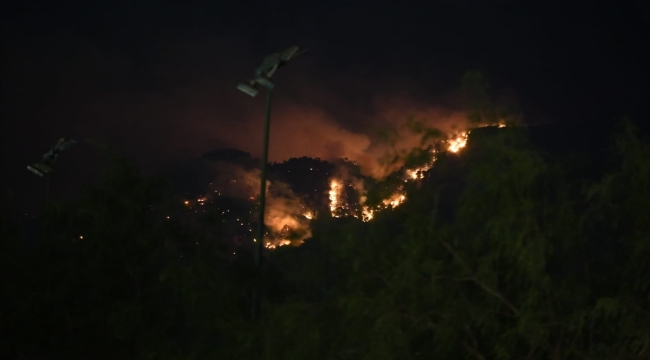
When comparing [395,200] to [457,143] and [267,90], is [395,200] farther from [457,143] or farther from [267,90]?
[267,90]

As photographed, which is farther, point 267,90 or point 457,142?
point 267,90

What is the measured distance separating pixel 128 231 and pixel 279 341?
407cm

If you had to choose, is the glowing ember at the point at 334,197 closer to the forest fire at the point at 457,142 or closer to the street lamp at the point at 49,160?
the forest fire at the point at 457,142

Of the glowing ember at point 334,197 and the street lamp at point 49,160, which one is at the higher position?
the street lamp at point 49,160

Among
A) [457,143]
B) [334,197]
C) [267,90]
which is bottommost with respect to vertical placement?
[334,197]

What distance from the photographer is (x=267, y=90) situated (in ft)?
36.3

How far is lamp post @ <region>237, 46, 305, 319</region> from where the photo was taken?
10.7 m

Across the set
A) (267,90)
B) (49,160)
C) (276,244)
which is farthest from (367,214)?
(49,160)

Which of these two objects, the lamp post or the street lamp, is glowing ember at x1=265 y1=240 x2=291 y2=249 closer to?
the lamp post

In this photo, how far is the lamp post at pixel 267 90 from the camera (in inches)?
421

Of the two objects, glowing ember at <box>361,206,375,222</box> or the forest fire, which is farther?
glowing ember at <box>361,206,375,222</box>

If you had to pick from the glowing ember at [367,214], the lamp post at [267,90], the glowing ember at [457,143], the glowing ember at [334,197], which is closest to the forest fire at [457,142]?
the glowing ember at [457,143]

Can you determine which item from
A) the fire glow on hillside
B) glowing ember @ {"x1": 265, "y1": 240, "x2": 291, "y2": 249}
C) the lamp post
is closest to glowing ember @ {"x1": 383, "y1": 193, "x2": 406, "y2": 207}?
the fire glow on hillside

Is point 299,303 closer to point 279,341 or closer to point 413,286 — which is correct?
point 279,341
